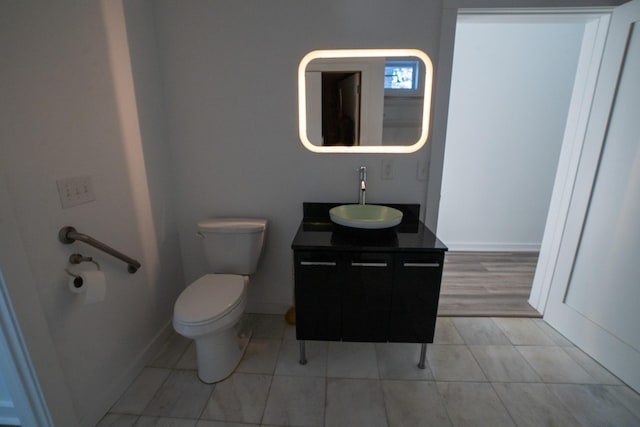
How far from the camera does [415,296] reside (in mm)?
1486

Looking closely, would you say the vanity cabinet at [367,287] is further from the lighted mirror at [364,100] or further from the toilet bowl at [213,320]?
the lighted mirror at [364,100]

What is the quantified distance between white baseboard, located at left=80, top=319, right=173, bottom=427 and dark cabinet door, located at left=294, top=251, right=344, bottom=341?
3.15ft

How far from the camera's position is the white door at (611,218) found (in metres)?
1.49

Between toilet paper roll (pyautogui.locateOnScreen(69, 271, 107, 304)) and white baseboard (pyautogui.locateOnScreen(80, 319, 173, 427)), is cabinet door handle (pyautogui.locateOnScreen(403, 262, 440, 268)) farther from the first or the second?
white baseboard (pyautogui.locateOnScreen(80, 319, 173, 427))

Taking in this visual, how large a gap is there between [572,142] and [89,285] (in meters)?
2.80

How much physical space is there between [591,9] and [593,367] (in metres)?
2.08

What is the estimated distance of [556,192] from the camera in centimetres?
193

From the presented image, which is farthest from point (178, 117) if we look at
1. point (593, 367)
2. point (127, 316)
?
point (593, 367)

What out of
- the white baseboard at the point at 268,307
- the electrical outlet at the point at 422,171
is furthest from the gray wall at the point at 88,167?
the electrical outlet at the point at 422,171

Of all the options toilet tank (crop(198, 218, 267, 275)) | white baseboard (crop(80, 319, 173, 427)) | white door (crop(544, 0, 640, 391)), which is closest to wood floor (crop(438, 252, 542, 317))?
white door (crop(544, 0, 640, 391))

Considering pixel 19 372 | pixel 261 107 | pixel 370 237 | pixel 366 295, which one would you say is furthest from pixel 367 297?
pixel 19 372

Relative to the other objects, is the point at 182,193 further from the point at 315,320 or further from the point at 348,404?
the point at 348,404

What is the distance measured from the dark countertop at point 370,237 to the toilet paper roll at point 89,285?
2.82 feet

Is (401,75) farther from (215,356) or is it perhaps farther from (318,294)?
(215,356)
